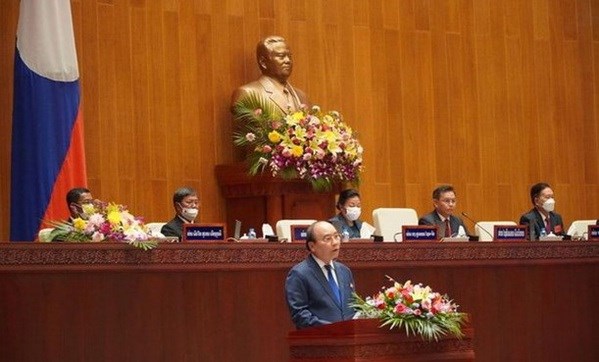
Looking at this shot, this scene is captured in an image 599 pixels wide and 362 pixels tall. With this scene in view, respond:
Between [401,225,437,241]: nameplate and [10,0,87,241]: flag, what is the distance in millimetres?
2527

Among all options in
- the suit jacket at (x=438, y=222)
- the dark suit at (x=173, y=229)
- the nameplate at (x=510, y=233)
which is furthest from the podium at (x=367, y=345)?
the suit jacket at (x=438, y=222)

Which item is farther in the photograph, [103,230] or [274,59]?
[274,59]

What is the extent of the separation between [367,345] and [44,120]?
180 inches

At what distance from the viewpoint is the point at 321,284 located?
23.1ft

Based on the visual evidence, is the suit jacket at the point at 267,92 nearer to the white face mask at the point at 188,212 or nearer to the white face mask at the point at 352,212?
the white face mask at the point at 352,212

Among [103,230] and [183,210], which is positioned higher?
[183,210]

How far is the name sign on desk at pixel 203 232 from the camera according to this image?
338 inches

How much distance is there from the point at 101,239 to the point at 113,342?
64cm

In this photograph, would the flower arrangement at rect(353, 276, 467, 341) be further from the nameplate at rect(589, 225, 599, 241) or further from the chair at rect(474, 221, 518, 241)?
the chair at rect(474, 221, 518, 241)

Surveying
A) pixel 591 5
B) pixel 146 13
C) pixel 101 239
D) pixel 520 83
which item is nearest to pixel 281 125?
pixel 146 13

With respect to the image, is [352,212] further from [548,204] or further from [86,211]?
[86,211]

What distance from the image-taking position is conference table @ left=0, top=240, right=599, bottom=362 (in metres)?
7.93

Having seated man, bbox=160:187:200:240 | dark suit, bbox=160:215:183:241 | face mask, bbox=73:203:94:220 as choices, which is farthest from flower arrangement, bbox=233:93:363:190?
face mask, bbox=73:203:94:220

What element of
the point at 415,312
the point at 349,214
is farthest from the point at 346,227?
the point at 415,312
